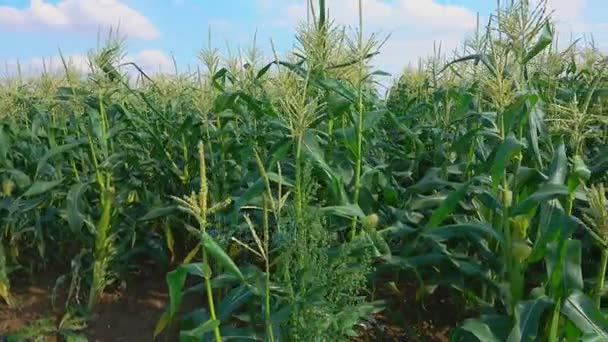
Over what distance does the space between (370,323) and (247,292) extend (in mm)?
914

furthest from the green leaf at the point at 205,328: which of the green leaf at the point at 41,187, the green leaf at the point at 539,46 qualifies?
the green leaf at the point at 41,187

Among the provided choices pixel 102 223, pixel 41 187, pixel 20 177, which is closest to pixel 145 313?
pixel 102 223

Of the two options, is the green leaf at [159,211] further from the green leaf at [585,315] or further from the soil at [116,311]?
the green leaf at [585,315]

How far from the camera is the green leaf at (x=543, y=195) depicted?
2.94 m

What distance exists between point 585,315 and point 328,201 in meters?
1.41

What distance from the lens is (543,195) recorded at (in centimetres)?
295

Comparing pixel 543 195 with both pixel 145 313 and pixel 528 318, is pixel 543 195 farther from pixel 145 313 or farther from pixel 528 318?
pixel 145 313

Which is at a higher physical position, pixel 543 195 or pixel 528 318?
pixel 543 195

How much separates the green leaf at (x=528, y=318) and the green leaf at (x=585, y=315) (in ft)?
0.34

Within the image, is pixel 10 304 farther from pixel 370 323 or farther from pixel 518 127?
pixel 518 127

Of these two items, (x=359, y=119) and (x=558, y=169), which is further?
(x=359, y=119)

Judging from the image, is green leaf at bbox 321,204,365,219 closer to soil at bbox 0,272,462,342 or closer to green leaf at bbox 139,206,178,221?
soil at bbox 0,272,462,342

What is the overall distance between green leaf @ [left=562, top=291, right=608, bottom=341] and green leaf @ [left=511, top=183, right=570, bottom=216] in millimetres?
373

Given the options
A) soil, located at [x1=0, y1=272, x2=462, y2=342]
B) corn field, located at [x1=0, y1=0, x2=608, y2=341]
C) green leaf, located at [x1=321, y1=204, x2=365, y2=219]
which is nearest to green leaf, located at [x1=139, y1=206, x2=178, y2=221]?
corn field, located at [x1=0, y1=0, x2=608, y2=341]
